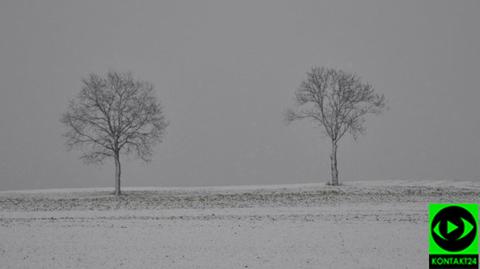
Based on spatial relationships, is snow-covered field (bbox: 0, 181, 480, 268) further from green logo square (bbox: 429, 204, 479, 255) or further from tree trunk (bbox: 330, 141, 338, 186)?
tree trunk (bbox: 330, 141, 338, 186)

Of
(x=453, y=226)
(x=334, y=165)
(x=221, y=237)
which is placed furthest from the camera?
(x=334, y=165)

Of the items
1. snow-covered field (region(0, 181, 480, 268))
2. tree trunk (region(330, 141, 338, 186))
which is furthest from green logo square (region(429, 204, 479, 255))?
tree trunk (region(330, 141, 338, 186))

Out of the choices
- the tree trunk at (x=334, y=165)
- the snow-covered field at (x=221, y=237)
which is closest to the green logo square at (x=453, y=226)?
the snow-covered field at (x=221, y=237)

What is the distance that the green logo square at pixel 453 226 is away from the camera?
5.31 m

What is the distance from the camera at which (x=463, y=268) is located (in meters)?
5.80

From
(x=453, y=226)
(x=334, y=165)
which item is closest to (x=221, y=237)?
(x=453, y=226)

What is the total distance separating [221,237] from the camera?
17.0m

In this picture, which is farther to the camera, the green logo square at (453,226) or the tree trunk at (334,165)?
the tree trunk at (334,165)

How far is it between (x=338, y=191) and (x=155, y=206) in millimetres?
17275

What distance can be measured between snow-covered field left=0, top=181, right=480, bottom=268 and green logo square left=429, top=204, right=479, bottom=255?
723cm

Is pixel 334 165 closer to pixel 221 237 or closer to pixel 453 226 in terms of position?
pixel 221 237

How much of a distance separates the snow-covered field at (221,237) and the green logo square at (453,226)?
723 centimetres

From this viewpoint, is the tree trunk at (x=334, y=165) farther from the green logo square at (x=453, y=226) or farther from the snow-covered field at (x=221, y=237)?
the green logo square at (x=453, y=226)

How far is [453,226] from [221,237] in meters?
12.4
